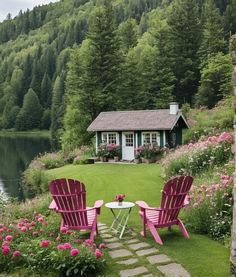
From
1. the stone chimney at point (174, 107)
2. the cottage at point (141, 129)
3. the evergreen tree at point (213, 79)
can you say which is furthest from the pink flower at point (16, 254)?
the evergreen tree at point (213, 79)

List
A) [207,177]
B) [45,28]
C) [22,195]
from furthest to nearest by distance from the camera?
[45,28]
[22,195]
[207,177]

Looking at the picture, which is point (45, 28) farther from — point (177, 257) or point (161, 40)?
point (177, 257)

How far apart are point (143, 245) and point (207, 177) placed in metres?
4.62

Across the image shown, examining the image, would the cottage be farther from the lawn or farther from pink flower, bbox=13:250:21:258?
pink flower, bbox=13:250:21:258

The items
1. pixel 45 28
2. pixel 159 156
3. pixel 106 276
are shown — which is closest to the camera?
pixel 106 276

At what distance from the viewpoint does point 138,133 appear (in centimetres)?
2327

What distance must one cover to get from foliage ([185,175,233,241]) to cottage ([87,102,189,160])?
1422cm

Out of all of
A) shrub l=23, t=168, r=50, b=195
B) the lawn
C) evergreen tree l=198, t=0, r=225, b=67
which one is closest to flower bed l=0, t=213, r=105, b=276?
the lawn

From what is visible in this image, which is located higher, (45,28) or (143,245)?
(45,28)

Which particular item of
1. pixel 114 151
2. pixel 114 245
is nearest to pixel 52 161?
pixel 114 151

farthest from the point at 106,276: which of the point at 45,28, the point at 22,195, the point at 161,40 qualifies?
the point at 45,28

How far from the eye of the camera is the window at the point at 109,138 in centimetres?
2417

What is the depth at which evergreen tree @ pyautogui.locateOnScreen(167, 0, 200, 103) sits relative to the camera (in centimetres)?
4138

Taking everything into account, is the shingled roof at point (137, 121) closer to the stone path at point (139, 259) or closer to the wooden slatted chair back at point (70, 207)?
the wooden slatted chair back at point (70, 207)
